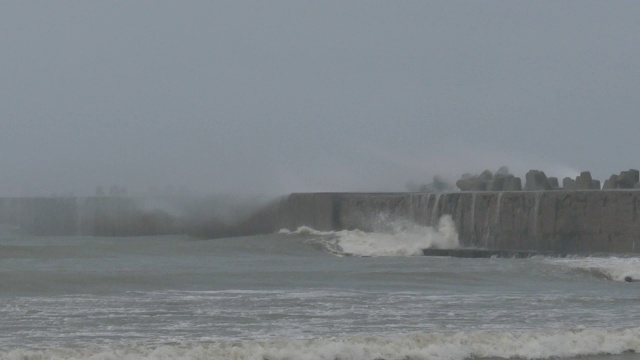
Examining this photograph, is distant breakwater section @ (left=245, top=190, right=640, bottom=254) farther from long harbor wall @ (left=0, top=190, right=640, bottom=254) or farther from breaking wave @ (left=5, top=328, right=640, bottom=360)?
breaking wave @ (left=5, top=328, right=640, bottom=360)

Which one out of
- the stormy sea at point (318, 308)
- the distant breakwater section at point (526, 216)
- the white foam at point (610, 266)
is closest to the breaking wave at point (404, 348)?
the stormy sea at point (318, 308)

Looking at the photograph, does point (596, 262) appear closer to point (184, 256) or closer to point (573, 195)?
point (573, 195)

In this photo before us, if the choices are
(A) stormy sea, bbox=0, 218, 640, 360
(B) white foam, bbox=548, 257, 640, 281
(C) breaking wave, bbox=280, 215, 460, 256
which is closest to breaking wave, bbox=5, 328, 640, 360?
(A) stormy sea, bbox=0, 218, 640, 360

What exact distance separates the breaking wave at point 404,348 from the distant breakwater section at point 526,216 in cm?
902

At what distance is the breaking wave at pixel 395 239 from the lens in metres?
22.7

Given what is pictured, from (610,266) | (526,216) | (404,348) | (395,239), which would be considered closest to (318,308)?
(404,348)

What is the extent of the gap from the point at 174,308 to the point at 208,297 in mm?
1293

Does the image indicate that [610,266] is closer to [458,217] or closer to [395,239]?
[458,217]

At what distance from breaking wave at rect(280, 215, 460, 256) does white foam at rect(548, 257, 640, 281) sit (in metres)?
4.04

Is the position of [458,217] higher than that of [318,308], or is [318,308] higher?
[458,217]

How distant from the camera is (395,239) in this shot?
79.3 feet

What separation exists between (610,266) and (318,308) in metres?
6.57

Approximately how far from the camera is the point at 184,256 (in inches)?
890

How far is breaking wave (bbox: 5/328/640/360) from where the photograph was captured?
30.0 feet
